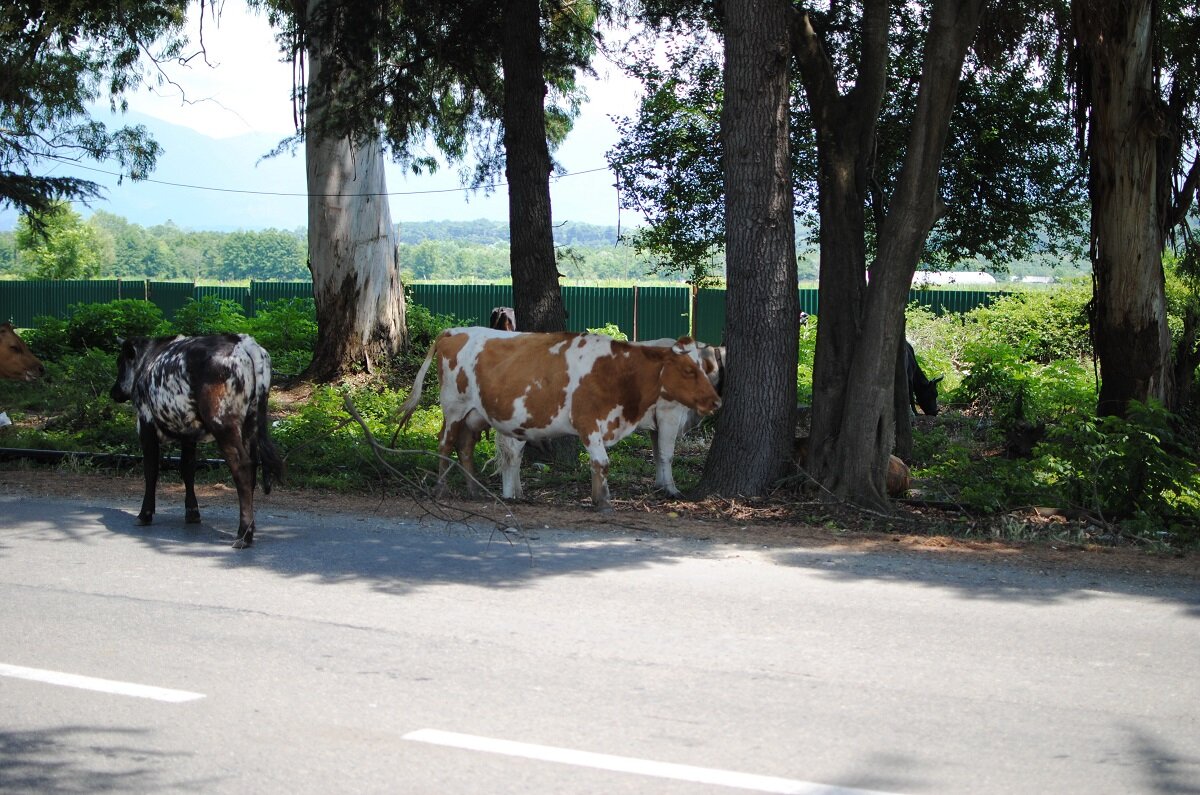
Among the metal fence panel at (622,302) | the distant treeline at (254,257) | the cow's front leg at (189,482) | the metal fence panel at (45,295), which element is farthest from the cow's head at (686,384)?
the distant treeline at (254,257)

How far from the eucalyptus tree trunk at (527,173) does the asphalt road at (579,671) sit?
20.4ft

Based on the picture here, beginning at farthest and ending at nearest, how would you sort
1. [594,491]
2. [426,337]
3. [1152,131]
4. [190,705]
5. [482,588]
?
[426,337] → [1152,131] → [594,491] → [482,588] → [190,705]

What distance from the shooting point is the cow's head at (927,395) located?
20731 mm

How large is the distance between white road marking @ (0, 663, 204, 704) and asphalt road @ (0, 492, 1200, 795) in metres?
0.02

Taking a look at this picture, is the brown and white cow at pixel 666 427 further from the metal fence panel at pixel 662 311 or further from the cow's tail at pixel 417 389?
the metal fence panel at pixel 662 311

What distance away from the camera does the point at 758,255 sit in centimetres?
1227

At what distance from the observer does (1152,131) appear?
13898mm

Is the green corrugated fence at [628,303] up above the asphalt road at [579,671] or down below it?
above

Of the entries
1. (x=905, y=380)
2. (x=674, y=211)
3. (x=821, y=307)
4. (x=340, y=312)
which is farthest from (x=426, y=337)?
(x=821, y=307)

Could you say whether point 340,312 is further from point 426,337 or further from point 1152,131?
point 1152,131

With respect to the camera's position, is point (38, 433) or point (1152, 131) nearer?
point (1152, 131)

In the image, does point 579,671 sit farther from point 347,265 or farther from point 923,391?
point 347,265

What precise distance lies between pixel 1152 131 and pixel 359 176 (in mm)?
15734

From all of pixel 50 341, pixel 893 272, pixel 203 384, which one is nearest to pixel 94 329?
pixel 50 341
